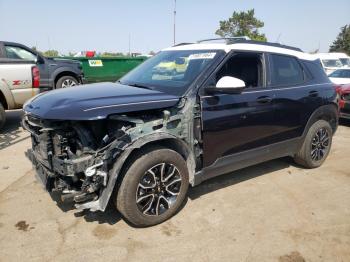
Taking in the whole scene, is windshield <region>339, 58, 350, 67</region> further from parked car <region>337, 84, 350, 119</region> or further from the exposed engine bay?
the exposed engine bay

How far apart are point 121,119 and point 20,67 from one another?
17.5ft

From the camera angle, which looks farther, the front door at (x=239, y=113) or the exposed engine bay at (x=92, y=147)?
the front door at (x=239, y=113)

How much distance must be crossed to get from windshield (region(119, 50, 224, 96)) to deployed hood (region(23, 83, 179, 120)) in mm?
231

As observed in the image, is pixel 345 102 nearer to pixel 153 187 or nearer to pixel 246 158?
pixel 246 158

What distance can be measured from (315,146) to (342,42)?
70.7m

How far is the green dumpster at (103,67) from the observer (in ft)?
41.5


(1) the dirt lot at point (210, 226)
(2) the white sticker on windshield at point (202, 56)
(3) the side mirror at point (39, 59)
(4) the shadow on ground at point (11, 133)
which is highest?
(3) the side mirror at point (39, 59)

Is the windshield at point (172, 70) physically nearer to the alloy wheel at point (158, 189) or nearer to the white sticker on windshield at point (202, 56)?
the white sticker on windshield at point (202, 56)

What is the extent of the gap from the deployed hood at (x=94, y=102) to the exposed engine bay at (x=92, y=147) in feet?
0.35

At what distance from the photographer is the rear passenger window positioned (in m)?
4.20

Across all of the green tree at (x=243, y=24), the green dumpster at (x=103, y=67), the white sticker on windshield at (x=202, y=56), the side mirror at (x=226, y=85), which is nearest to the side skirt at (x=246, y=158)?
the side mirror at (x=226, y=85)

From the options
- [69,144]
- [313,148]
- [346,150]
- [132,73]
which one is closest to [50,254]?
[69,144]

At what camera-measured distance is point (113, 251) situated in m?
2.97

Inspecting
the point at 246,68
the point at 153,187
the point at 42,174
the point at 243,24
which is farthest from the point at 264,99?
the point at 243,24
